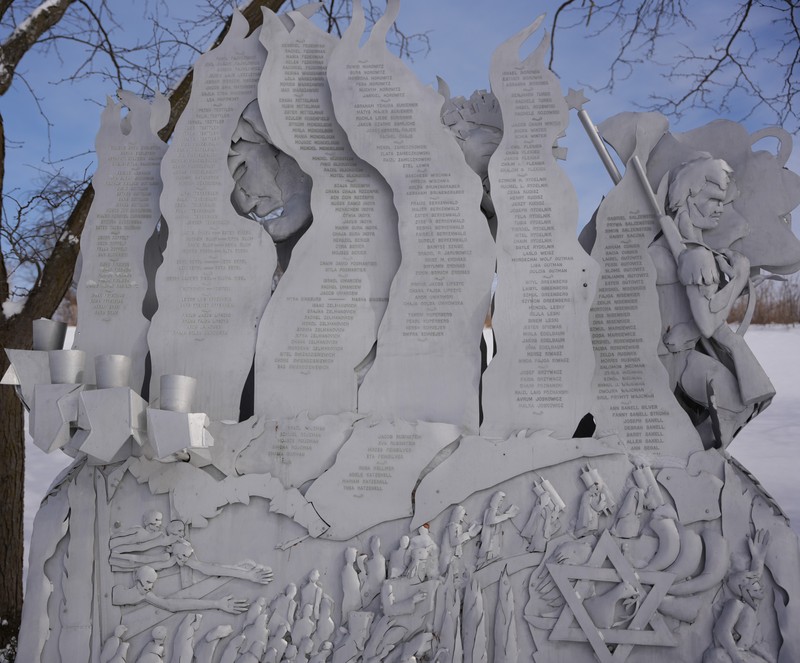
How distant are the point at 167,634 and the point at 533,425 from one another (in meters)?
2.64

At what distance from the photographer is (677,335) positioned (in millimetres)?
5379

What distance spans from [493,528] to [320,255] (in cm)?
210

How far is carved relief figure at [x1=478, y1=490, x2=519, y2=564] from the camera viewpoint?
504 cm

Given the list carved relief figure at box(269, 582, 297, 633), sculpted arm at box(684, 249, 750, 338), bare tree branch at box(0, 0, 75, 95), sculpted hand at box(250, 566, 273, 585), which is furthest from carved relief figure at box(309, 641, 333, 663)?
bare tree branch at box(0, 0, 75, 95)

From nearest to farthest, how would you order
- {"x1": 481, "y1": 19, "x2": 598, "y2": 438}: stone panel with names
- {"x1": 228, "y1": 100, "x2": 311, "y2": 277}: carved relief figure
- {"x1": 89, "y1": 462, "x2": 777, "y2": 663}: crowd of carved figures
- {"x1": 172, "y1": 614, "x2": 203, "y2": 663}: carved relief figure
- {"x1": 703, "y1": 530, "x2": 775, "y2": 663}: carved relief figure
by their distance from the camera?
{"x1": 703, "y1": 530, "x2": 775, "y2": 663}: carved relief figure, {"x1": 89, "y1": 462, "x2": 777, "y2": 663}: crowd of carved figures, {"x1": 172, "y1": 614, "x2": 203, "y2": 663}: carved relief figure, {"x1": 481, "y1": 19, "x2": 598, "y2": 438}: stone panel with names, {"x1": 228, "y1": 100, "x2": 311, "y2": 277}: carved relief figure

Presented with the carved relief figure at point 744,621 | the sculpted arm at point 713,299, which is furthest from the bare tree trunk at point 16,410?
the carved relief figure at point 744,621

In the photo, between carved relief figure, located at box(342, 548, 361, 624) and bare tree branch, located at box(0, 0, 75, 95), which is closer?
carved relief figure, located at box(342, 548, 361, 624)

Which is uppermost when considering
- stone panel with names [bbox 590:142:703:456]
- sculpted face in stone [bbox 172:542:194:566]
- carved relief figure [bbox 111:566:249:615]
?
stone panel with names [bbox 590:142:703:456]

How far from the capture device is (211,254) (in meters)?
5.73

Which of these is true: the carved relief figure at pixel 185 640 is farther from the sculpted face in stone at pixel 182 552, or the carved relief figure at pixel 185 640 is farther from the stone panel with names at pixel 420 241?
the stone panel with names at pixel 420 241

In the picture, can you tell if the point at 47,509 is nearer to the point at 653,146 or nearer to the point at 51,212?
the point at 51,212

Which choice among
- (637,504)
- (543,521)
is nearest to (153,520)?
(543,521)

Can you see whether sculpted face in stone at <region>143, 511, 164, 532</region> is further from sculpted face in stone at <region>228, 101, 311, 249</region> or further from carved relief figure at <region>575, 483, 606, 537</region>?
carved relief figure at <region>575, 483, 606, 537</region>

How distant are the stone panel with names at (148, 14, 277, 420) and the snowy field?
397cm
